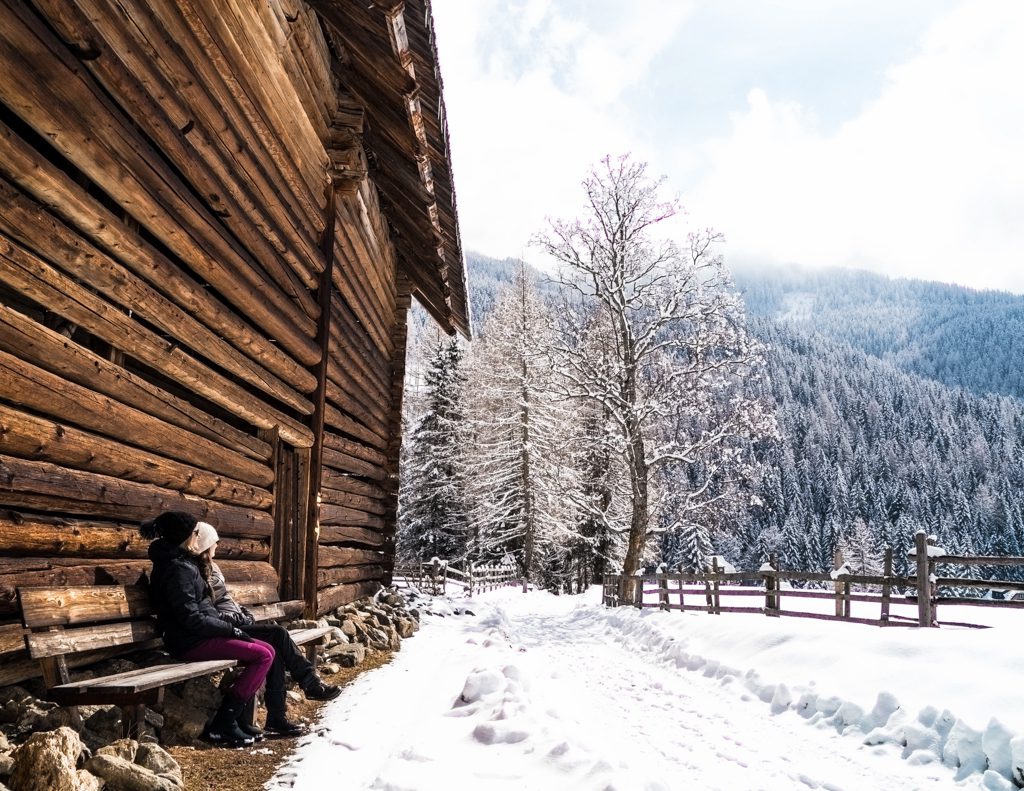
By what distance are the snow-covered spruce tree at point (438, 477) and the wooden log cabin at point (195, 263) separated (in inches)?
827

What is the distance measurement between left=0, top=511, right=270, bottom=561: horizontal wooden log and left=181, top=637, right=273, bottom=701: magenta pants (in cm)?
71

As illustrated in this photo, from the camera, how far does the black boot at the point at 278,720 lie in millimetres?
4496

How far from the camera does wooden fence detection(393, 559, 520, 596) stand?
2047cm

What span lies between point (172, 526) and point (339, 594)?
16.6ft

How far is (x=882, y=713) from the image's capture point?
5.60m

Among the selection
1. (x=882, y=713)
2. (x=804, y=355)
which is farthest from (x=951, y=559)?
(x=804, y=355)

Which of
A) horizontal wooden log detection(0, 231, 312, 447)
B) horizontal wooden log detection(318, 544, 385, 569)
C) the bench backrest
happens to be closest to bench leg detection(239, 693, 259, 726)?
the bench backrest

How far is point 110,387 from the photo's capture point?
3885 mm

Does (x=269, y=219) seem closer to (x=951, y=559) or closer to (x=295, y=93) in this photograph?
(x=295, y=93)

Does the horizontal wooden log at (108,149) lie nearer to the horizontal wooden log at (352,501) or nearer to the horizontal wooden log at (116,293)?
the horizontal wooden log at (116,293)

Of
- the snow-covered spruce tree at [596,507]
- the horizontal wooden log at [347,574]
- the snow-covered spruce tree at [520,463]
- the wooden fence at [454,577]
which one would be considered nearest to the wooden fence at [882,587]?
the wooden fence at [454,577]

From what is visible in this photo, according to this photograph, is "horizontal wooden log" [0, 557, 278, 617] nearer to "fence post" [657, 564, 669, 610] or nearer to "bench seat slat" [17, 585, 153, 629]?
"bench seat slat" [17, 585, 153, 629]

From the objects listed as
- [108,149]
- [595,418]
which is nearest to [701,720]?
[108,149]

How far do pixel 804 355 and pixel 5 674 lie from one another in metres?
147
